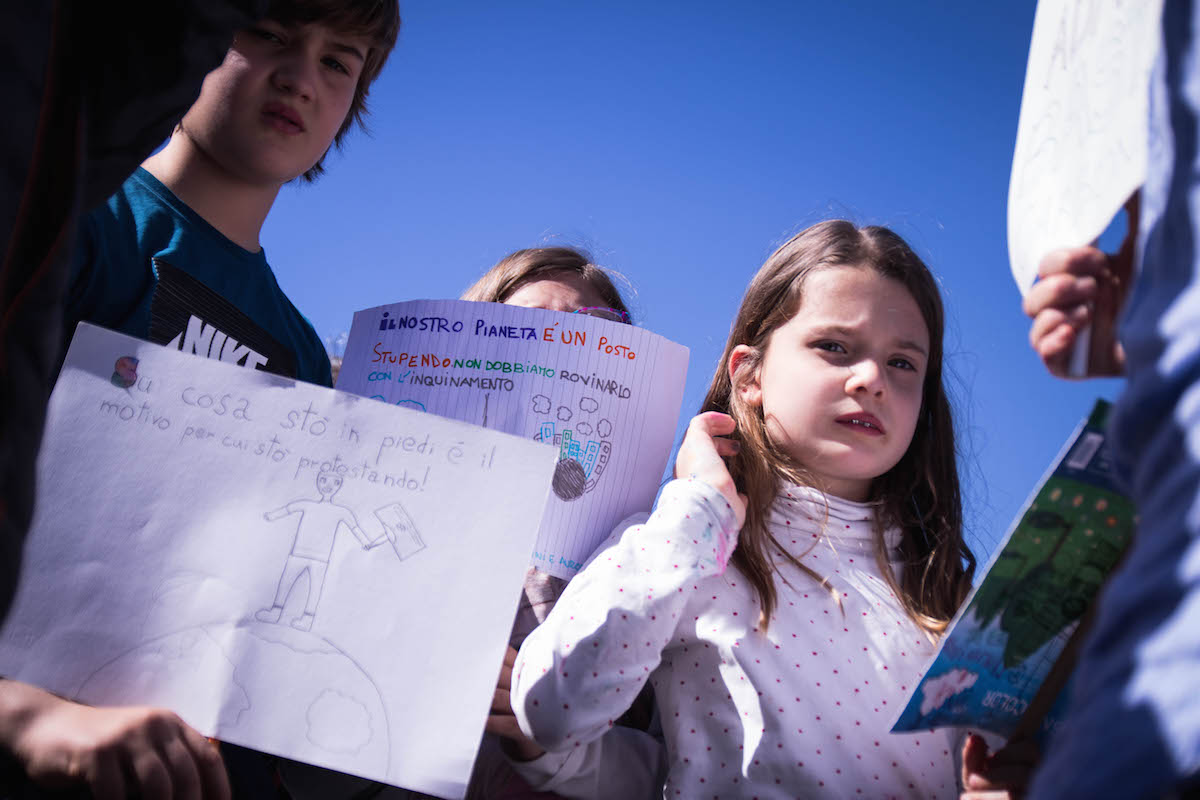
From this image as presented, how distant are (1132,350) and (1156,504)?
0.08 metres

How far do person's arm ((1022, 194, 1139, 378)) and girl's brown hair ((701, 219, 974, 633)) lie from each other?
0.61 metres

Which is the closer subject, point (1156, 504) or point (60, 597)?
point (1156, 504)

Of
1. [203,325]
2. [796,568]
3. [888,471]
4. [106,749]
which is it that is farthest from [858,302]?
[106,749]

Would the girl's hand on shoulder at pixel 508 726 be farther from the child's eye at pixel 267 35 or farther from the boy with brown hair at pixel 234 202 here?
the child's eye at pixel 267 35

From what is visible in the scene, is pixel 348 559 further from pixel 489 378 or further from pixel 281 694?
pixel 489 378

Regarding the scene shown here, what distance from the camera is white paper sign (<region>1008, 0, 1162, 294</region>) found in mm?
592

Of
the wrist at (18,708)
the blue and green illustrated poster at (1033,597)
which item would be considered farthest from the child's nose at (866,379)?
the wrist at (18,708)

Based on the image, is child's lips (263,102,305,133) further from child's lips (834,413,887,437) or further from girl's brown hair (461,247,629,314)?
child's lips (834,413,887,437)

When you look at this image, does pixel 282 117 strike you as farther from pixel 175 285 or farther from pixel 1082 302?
pixel 1082 302

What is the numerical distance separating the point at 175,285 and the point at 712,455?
825 millimetres

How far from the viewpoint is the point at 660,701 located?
46.6 inches

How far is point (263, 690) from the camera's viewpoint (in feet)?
2.91

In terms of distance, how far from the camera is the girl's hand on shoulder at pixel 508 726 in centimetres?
108

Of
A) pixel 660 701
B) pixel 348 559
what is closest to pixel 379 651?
pixel 348 559
